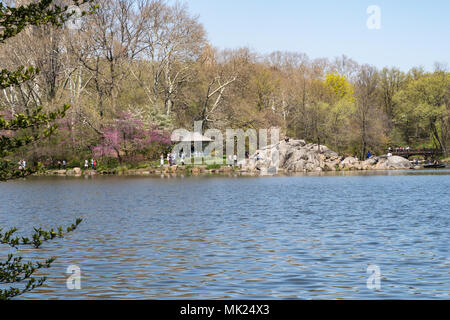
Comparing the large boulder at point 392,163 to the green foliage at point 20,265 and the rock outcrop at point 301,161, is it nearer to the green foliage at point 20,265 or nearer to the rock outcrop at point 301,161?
the rock outcrop at point 301,161

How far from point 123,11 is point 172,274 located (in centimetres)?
6037

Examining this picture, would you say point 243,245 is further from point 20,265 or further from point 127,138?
point 127,138

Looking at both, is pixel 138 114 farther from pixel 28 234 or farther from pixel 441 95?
pixel 441 95

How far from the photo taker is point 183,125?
270 feet

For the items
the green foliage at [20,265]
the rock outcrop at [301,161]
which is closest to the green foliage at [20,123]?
the green foliage at [20,265]

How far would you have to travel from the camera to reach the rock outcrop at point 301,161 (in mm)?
79375

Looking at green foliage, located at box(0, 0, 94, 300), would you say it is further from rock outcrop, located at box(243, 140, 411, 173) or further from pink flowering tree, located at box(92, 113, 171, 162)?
rock outcrop, located at box(243, 140, 411, 173)

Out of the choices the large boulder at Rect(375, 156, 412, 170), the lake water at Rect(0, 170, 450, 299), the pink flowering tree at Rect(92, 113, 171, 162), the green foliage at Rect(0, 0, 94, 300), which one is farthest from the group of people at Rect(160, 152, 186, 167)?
the green foliage at Rect(0, 0, 94, 300)

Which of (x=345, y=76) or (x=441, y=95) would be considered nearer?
(x=441, y=95)

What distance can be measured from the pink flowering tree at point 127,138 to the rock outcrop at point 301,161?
39.5 ft

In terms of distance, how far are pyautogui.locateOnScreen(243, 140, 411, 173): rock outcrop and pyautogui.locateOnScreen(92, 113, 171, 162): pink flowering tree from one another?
1204 centimetres

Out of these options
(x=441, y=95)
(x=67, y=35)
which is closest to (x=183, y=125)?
(x=67, y=35)

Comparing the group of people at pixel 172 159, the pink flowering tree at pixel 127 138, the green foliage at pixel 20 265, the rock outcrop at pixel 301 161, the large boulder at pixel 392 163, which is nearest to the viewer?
the green foliage at pixel 20 265

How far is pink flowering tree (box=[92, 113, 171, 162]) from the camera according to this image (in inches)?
2884
